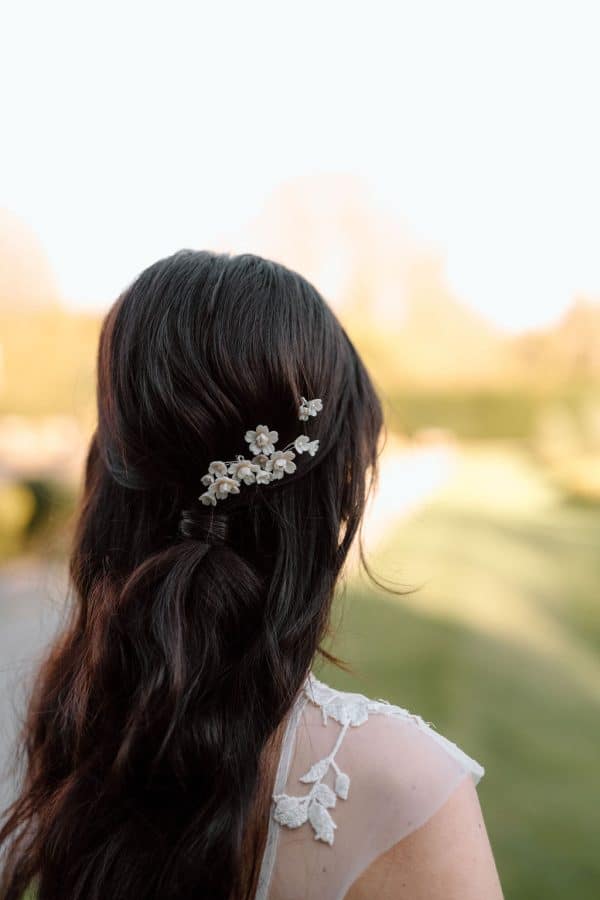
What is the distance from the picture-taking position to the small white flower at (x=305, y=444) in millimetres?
815

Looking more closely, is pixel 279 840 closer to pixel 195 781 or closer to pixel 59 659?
pixel 195 781

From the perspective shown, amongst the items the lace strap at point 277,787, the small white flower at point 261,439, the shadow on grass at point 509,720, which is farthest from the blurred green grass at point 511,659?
the small white flower at point 261,439

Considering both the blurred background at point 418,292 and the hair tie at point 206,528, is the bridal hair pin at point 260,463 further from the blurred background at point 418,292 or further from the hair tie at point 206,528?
the blurred background at point 418,292

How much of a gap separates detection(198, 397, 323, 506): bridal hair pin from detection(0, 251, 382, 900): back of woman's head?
0.04 feet

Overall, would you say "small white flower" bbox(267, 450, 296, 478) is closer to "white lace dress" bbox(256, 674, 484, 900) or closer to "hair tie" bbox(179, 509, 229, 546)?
"hair tie" bbox(179, 509, 229, 546)

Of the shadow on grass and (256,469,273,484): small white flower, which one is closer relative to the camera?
(256,469,273,484): small white flower

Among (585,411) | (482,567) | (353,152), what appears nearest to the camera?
(482,567)

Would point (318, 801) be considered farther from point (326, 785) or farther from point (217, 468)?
point (217, 468)

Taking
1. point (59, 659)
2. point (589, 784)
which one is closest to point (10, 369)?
point (589, 784)

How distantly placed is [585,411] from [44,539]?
391 cm

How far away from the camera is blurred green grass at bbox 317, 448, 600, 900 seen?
2.20 metres

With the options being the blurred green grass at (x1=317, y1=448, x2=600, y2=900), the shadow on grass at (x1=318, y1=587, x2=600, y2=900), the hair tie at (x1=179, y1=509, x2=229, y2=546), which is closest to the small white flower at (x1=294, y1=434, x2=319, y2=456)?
the hair tie at (x1=179, y1=509, x2=229, y2=546)

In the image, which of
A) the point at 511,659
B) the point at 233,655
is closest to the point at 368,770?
the point at 233,655

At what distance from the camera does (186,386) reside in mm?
765
